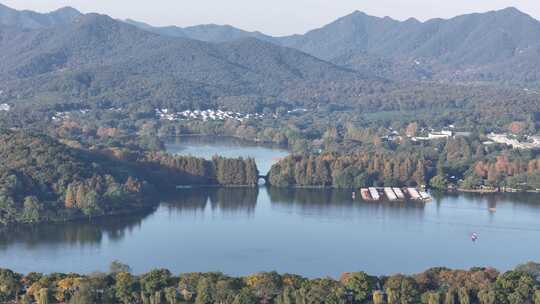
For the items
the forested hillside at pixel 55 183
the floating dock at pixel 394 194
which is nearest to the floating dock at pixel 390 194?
the floating dock at pixel 394 194

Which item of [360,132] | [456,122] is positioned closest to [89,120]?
[360,132]

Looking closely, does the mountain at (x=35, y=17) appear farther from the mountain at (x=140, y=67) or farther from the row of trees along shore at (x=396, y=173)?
the row of trees along shore at (x=396, y=173)

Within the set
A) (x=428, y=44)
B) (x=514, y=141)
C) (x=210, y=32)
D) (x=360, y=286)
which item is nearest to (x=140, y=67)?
(x=514, y=141)

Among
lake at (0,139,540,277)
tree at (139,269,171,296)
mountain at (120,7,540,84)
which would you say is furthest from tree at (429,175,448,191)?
mountain at (120,7,540,84)

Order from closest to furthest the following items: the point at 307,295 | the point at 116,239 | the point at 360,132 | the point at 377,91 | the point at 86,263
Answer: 1. the point at 307,295
2. the point at 86,263
3. the point at 116,239
4. the point at 360,132
5. the point at 377,91

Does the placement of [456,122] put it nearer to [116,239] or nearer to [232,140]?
[232,140]

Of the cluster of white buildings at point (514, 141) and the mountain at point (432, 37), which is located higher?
the mountain at point (432, 37)
